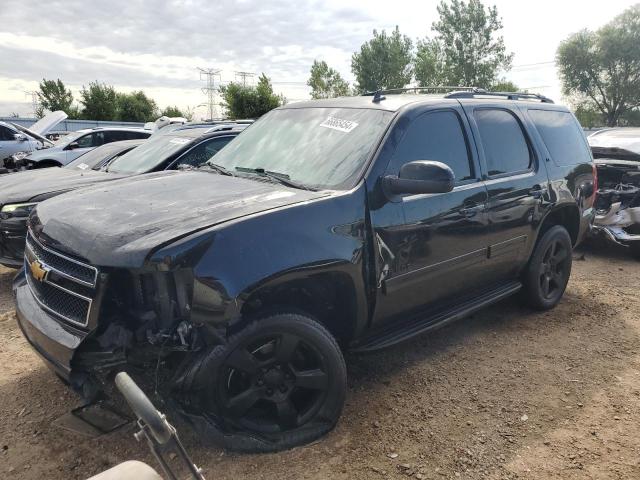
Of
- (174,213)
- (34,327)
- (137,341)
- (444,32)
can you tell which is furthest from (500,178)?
(444,32)

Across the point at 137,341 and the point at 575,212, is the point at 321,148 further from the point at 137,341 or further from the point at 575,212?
the point at 575,212

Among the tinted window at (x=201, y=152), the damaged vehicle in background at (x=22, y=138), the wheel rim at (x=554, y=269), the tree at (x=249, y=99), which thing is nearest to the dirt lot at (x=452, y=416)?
the wheel rim at (x=554, y=269)

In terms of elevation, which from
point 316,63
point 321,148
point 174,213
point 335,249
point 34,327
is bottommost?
point 34,327

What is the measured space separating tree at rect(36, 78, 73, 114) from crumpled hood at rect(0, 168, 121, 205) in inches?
1762

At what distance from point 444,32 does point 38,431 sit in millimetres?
44696

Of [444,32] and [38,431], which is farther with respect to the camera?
[444,32]

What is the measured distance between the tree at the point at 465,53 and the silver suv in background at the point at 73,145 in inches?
1234

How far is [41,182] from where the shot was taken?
5.50 meters

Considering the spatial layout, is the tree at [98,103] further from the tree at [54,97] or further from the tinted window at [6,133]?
the tinted window at [6,133]

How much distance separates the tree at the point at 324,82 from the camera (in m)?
40.9

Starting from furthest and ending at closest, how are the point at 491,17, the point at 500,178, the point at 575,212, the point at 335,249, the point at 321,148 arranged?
the point at 491,17 → the point at 575,212 → the point at 500,178 → the point at 321,148 → the point at 335,249

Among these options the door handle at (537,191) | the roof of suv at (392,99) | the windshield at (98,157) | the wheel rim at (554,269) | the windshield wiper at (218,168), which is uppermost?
the roof of suv at (392,99)

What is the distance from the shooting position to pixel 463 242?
3512mm

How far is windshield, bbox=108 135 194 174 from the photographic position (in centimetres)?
605
